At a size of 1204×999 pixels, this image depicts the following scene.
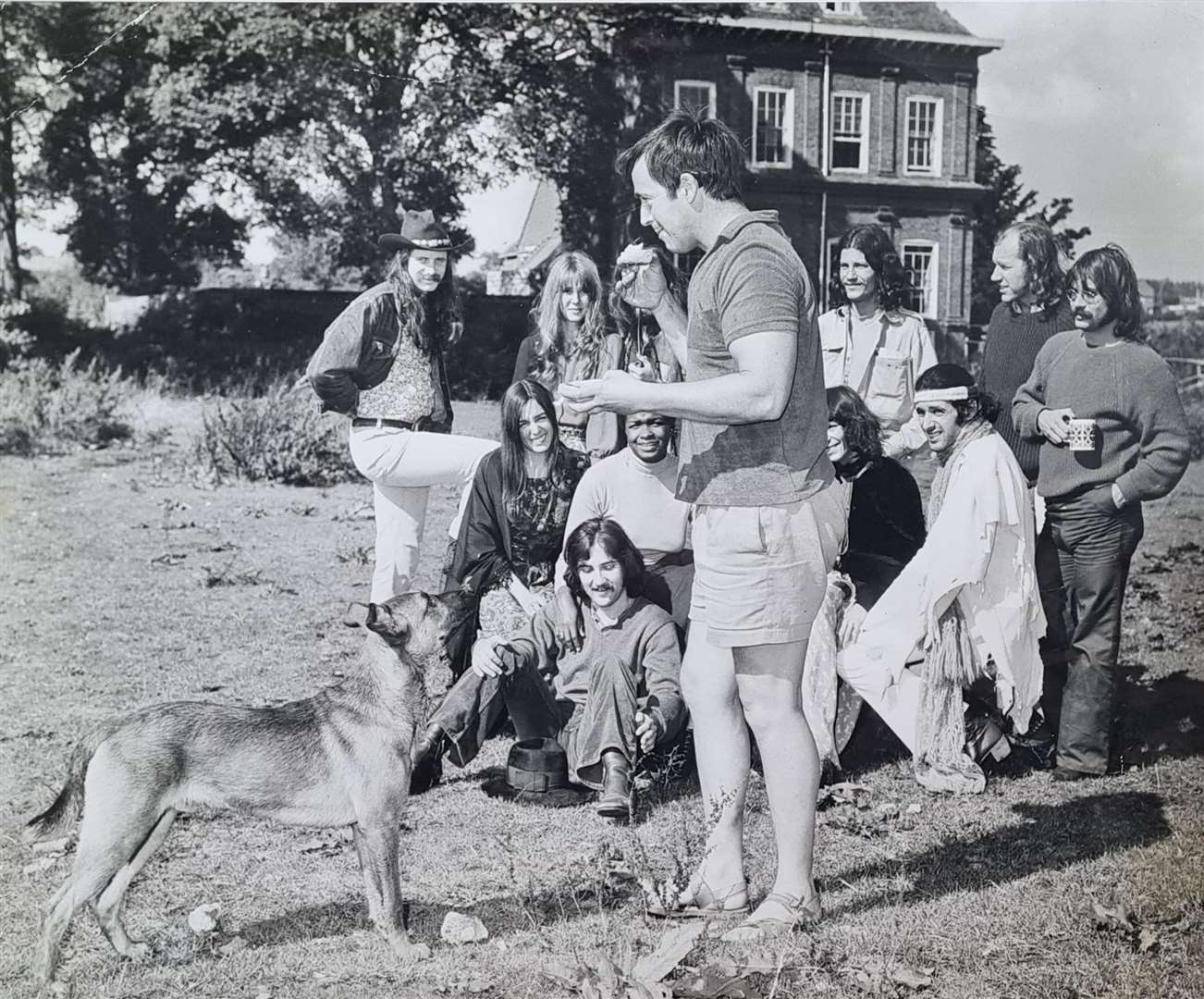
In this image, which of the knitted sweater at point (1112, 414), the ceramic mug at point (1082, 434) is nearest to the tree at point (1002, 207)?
the knitted sweater at point (1112, 414)

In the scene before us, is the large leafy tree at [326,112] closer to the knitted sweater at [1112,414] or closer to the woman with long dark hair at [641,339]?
the woman with long dark hair at [641,339]

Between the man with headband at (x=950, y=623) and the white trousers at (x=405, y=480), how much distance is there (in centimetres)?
164

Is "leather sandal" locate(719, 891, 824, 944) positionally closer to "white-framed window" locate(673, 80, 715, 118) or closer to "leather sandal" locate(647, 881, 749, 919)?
"leather sandal" locate(647, 881, 749, 919)

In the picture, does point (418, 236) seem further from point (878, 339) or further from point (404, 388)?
point (878, 339)

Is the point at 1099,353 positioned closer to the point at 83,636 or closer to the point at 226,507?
the point at 226,507

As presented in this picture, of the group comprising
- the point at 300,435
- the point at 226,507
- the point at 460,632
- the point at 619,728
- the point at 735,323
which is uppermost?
the point at 735,323

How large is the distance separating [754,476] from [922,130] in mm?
1823

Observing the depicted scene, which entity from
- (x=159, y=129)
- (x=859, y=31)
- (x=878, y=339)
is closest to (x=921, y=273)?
(x=878, y=339)

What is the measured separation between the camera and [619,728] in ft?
12.9

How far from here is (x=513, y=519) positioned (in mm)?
4461

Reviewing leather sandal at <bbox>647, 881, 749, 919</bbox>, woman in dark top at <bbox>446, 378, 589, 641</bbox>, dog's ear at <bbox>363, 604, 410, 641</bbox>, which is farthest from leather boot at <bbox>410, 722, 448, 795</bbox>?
leather sandal at <bbox>647, 881, 749, 919</bbox>

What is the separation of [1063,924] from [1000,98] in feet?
9.27

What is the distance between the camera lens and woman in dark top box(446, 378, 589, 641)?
4.44 m

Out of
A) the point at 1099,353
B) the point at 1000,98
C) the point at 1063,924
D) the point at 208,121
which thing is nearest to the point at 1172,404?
the point at 1099,353
